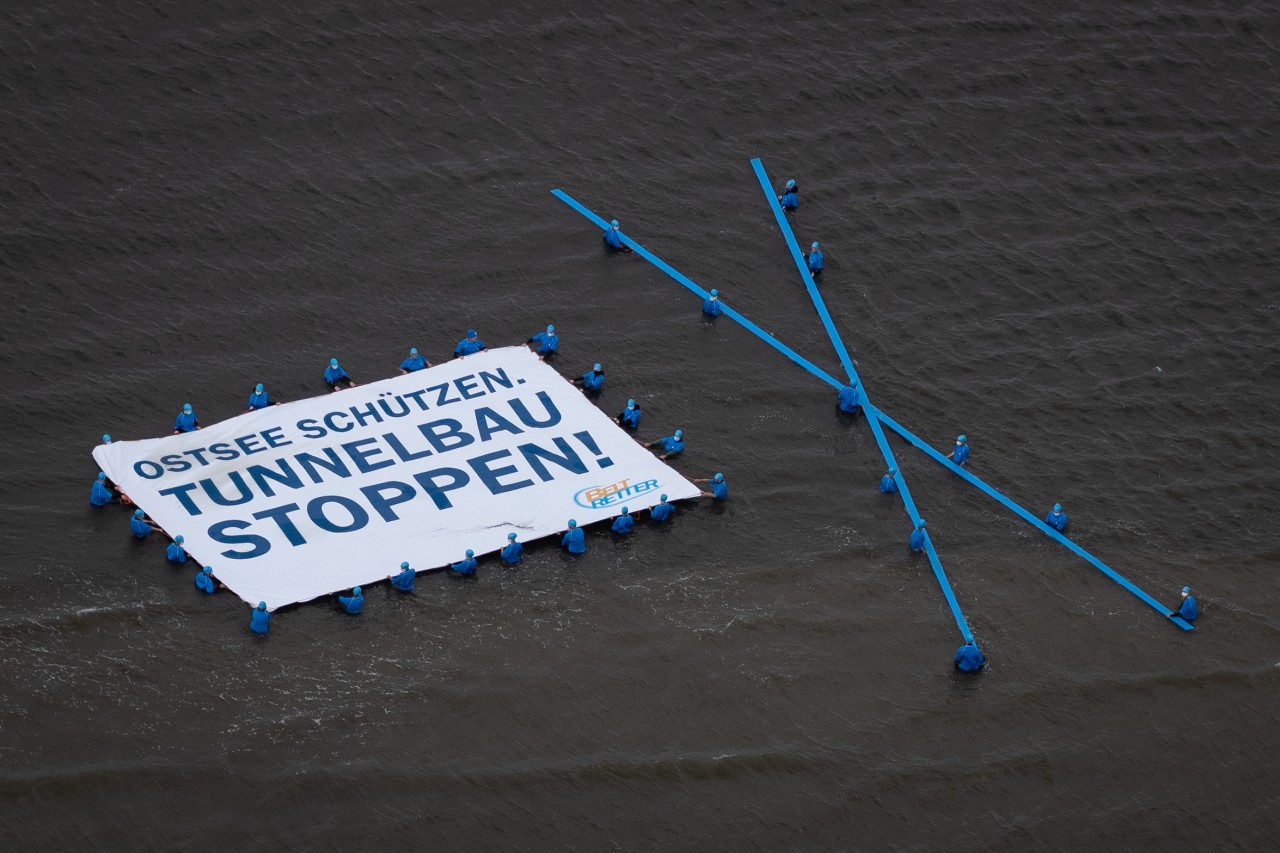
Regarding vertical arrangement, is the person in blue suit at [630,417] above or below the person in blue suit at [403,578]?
above

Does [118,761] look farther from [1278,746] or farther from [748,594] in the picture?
[1278,746]

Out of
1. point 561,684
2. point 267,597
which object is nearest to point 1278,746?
point 561,684

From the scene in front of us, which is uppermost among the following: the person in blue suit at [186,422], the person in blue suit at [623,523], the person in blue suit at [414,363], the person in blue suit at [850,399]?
the person in blue suit at [850,399]

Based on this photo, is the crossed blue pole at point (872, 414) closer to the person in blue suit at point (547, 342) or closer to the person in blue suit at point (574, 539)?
the person in blue suit at point (547, 342)

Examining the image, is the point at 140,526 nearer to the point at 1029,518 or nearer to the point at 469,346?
the point at 469,346

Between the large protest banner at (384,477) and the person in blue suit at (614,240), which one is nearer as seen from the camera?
the large protest banner at (384,477)

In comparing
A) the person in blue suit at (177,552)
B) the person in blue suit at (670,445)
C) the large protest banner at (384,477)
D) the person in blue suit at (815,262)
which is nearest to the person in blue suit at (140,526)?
the large protest banner at (384,477)
